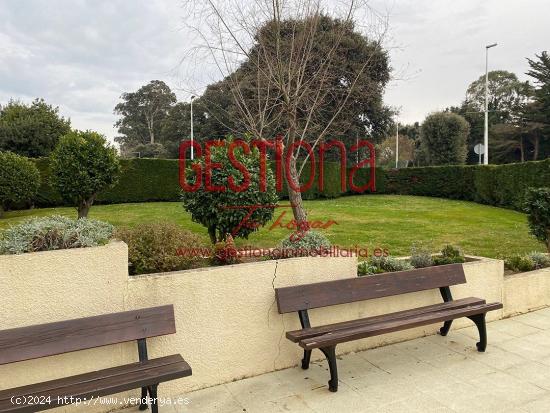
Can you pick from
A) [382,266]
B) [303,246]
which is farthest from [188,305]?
[382,266]

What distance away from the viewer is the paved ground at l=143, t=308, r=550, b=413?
2736mm

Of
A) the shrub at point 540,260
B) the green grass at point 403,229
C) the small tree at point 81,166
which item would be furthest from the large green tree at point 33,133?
the shrub at point 540,260

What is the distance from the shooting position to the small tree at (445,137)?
1153 inches

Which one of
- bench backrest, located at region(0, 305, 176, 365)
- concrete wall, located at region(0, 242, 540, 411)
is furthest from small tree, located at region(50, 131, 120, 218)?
bench backrest, located at region(0, 305, 176, 365)

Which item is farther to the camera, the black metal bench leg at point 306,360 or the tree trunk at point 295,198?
the tree trunk at point 295,198

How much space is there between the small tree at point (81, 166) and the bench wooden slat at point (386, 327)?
910cm

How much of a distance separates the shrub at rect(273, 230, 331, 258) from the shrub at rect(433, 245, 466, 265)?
1605 mm

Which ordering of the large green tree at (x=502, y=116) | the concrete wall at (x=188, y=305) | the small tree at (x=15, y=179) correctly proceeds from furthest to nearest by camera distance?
the large green tree at (x=502, y=116)
the small tree at (x=15, y=179)
the concrete wall at (x=188, y=305)

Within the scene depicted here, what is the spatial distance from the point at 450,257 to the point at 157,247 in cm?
338

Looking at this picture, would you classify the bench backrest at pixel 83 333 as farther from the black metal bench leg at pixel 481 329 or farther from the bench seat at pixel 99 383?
the black metal bench leg at pixel 481 329

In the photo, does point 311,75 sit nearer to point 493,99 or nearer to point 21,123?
point 21,123

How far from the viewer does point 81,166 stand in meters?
10.1

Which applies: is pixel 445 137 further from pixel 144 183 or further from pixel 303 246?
pixel 303 246

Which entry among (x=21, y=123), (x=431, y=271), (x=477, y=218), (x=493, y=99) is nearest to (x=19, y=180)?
(x=21, y=123)
